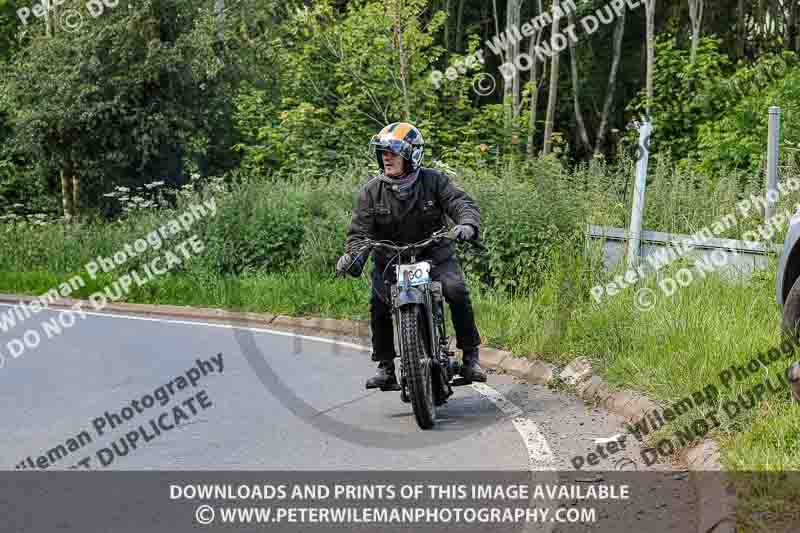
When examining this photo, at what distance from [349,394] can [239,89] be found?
19441mm

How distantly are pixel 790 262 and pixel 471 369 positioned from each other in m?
2.53

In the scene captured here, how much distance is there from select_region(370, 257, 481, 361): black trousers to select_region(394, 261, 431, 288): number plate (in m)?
0.35

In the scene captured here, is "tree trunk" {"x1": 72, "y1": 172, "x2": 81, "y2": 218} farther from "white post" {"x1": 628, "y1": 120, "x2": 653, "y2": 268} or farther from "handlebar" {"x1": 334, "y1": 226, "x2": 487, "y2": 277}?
"handlebar" {"x1": 334, "y1": 226, "x2": 487, "y2": 277}

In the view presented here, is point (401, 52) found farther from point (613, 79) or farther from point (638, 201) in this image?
point (613, 79)

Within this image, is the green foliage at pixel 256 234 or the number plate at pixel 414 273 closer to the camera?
the number plate at pixel 414 273

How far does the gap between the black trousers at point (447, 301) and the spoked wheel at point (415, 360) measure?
22.8 inches

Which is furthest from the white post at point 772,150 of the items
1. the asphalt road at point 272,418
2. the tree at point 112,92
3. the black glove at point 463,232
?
the tree at point 112,92

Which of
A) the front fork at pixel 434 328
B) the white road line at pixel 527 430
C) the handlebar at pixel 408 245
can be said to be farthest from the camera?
the handlebar at pixel 408 245

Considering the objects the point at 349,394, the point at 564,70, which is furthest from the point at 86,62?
the point at 564,70

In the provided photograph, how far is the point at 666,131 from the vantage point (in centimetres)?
2812

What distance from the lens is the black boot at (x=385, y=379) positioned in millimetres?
8734

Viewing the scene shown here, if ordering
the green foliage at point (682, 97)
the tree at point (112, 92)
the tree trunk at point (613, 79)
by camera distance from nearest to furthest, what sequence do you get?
the tree at point (112, 92)
the green foliage at point (682, 97)
the tree trunk at point (613, 79)

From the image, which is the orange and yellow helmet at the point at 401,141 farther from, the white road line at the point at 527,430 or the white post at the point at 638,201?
the white post at the point at 638,201

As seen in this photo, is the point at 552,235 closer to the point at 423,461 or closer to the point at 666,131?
the point at 423,461
